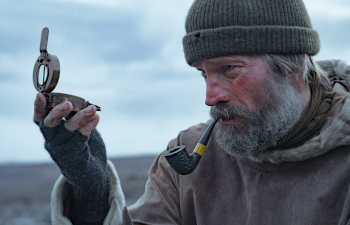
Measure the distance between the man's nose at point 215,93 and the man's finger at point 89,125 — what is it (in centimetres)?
73

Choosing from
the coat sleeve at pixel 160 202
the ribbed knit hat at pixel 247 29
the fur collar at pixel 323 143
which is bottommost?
the coat sleeve at pixel 160 202

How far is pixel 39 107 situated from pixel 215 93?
3.46 feet

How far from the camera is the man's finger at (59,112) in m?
2.03

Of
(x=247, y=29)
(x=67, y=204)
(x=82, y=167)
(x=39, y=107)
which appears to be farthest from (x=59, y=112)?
(x=247, y=29)

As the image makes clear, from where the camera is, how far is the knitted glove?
2180mm

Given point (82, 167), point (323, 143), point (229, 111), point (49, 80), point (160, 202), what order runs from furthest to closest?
1. point (160, 202)
2. point (229, 111)
3. point (323, 143)
4. point (82, 167)
5. point (49, 80)

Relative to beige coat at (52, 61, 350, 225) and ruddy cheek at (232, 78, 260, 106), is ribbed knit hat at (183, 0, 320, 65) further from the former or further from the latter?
beige coat at (52, 61, 350, 225)

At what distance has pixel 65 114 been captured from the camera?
2059 mm

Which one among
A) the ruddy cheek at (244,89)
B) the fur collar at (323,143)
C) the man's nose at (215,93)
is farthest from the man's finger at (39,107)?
the fur collar at (323,143)

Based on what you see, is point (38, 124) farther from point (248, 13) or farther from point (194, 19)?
point (248, 13)

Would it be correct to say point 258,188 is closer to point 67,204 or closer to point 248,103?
point 248,103

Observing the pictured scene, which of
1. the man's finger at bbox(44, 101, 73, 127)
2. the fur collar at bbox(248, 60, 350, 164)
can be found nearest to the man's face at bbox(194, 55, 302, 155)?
the fur collar at bbox(248, 60, 350, 164)

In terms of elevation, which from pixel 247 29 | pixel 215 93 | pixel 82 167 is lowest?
pixel 82 167

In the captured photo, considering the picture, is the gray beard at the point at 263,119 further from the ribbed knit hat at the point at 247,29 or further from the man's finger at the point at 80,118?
the man's finger at the point at 80,118
